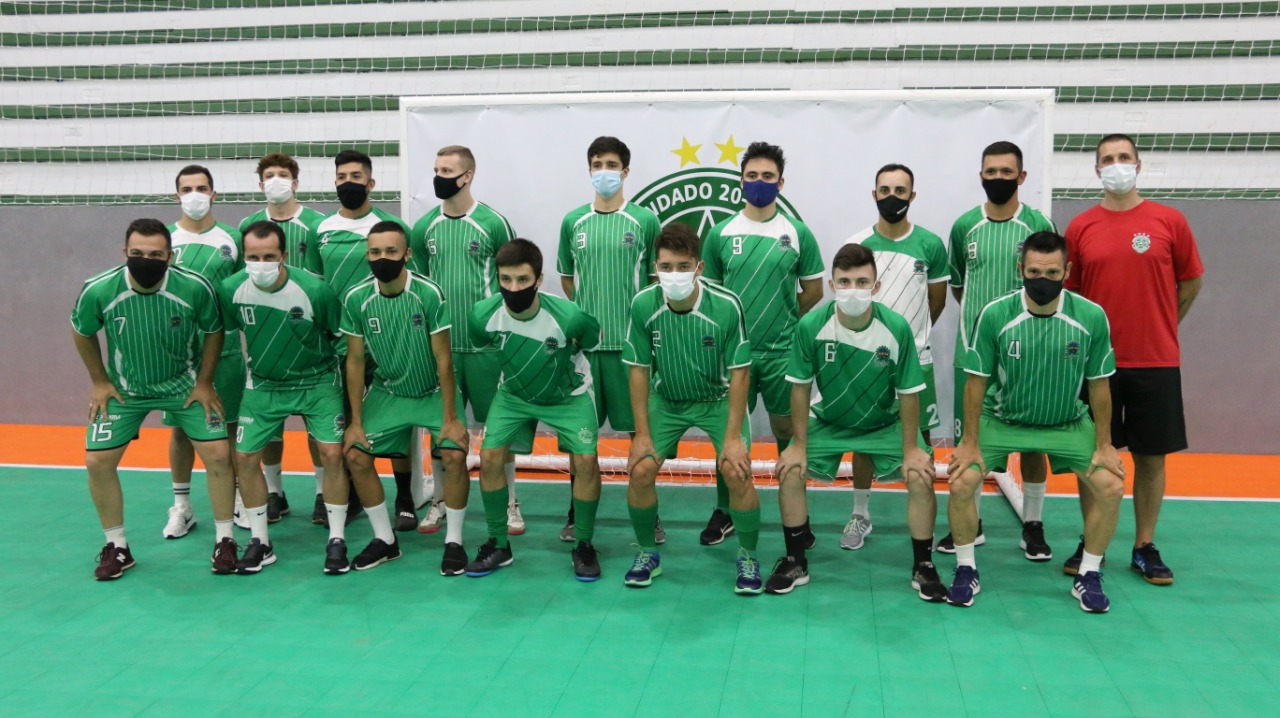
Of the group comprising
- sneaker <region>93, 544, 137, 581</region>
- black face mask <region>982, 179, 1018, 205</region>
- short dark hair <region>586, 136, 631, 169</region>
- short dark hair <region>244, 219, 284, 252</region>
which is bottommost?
sneaker <region>93, 544, 137, 581</region>

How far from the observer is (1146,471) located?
5102 mm

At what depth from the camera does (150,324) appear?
5117 millimetres

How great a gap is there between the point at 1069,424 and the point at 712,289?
71.5 inches

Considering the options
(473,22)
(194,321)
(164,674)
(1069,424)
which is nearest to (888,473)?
(1069,424)

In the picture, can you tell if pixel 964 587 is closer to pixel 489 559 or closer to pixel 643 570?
pixel 643 570

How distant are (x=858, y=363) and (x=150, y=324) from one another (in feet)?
11.6

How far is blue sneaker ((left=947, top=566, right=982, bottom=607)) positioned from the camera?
466cm

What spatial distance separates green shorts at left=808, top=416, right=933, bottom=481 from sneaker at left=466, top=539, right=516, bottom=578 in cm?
165

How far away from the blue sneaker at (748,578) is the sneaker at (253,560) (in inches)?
96.4

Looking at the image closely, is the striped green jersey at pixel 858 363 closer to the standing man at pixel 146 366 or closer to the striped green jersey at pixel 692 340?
the striped green jersey at pixel 692 340

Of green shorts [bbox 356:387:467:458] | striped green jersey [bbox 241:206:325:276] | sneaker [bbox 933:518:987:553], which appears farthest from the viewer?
striped green jersey [bbox 241:206:325:276]

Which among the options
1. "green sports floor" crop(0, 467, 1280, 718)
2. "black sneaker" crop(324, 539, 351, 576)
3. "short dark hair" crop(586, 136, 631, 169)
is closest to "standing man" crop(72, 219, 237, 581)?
"green sports floor" crop(0, 467, 1280, 718)

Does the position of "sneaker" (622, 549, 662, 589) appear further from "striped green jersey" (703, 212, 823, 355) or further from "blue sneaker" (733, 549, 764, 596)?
"striped green jersey" (703, 212, 823, 355)

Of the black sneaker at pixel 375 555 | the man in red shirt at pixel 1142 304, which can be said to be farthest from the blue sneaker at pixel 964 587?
the black sneaker at pixel 375 555
